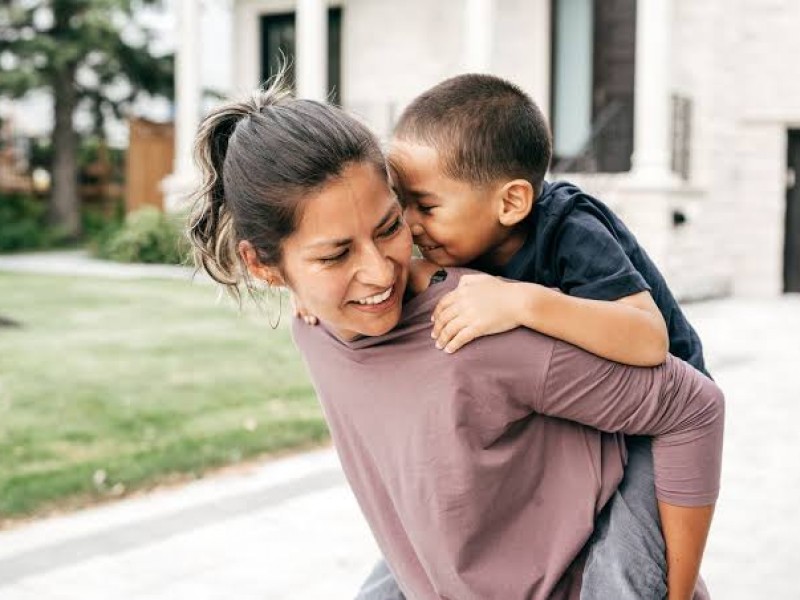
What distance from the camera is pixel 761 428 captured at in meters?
7.21

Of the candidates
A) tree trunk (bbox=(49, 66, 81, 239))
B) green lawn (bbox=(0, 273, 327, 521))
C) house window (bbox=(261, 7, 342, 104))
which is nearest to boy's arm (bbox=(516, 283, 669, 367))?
green lawn (bbox=(0, 273, 327, 521))

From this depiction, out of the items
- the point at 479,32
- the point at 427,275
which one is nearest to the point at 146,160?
the point at 479,32

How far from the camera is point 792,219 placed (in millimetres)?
17219

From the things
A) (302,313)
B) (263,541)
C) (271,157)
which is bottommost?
(263,541)

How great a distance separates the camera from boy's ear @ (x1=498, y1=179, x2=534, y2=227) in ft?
5.92

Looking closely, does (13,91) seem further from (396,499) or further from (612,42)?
(396,499)

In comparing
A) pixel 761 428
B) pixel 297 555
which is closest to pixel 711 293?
pixel 761 428

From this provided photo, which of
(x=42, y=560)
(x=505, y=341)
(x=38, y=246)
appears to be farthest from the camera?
(x=38, y=246)

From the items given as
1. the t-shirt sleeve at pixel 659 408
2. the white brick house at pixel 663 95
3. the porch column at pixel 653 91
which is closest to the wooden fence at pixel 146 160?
the white brick house at pixel 663 95

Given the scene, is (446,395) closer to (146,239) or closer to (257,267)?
(257,267)

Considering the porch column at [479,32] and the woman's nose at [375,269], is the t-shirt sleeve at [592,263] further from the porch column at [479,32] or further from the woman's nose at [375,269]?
the porch column at [479,32]

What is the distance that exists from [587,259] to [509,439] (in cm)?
32

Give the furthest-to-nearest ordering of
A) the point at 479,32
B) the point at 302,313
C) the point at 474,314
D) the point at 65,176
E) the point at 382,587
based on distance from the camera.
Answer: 1. the point at 65,176
2. the point at 479,32
3. the point at 382,587
4. the point at 302,313
5. the point at 474,314

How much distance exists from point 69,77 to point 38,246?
131 inches
